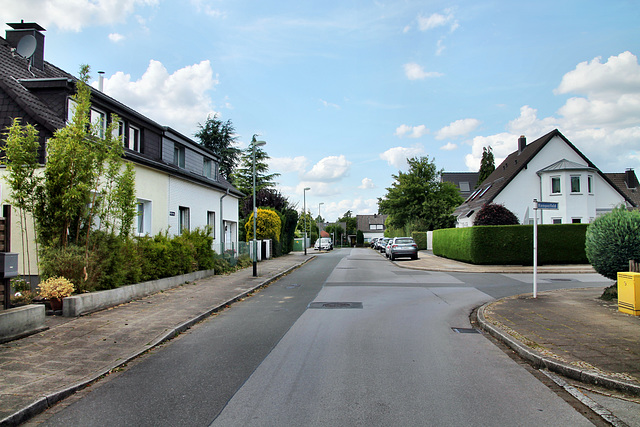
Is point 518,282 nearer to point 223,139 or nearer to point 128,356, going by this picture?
point 128,356

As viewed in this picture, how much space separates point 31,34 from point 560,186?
34569 millimetres

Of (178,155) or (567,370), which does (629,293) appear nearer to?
(567,370)

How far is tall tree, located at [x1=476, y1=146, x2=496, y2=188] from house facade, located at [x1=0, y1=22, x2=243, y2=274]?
45.4 metres

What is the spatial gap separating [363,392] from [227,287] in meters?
10.2

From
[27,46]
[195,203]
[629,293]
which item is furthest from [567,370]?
[27,46]

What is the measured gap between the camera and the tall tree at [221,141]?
4834 centimetres

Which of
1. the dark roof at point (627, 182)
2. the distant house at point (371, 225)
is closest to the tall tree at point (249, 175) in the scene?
the dark roof at point (627, 182)

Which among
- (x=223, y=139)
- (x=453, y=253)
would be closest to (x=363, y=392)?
(x=453, y=253)

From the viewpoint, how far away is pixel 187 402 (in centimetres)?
446

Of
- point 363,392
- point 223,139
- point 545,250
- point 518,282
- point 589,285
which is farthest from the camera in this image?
point 223,139

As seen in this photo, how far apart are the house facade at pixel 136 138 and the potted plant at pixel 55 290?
1.30 m

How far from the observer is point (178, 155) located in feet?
70.5

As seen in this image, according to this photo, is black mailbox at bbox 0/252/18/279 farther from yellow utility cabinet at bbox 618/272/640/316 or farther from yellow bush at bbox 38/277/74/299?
yellow utility cabinet at bbox 618/272/640/316

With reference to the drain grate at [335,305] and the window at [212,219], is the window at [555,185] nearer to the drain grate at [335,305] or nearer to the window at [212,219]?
the window at [212,219]
